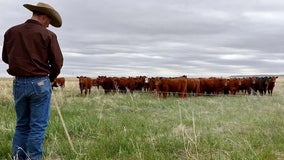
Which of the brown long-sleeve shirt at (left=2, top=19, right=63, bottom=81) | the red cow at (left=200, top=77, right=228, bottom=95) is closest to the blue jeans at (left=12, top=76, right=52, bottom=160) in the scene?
the brown long-sleeve shirt at (left=2, top=19, right=63, bottom=81)

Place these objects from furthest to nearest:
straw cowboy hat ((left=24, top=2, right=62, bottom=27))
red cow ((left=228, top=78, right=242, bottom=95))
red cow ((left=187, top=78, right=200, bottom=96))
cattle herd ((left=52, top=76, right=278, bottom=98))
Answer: red cow ((left=228, top=78, right=242, bottom=95))
cattle herd ((left=52, top=76, right=278, bottom=98))
red cow ((left=187, top=78, right=200, bottom=96))
straw cowboy hat ((left=24, top=2, right=62, bottom=27))

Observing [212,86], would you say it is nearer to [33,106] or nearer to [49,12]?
[49,12]

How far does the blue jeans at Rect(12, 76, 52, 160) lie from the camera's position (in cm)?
530

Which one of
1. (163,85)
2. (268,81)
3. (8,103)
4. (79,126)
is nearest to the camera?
(79,126)

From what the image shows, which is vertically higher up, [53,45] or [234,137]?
[53,45]

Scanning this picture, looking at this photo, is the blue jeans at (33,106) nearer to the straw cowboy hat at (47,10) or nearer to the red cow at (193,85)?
the straw cowboy hat at (47,10)

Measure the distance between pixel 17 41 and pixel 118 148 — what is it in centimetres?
199

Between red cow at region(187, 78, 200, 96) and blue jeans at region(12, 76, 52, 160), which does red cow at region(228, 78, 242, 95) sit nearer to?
red cow at region(187, 78, 200, 96)

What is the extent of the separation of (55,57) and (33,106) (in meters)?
0.67

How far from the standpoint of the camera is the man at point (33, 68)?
5305 millimetres

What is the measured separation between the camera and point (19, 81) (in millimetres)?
5344

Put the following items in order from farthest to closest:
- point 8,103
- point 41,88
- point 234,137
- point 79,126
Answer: point 8,103, point 79,126, point 234,137, point 41,88

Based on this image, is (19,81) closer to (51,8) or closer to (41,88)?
(41,88)

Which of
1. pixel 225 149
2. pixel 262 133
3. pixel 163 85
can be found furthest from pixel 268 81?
pixel 225 149
